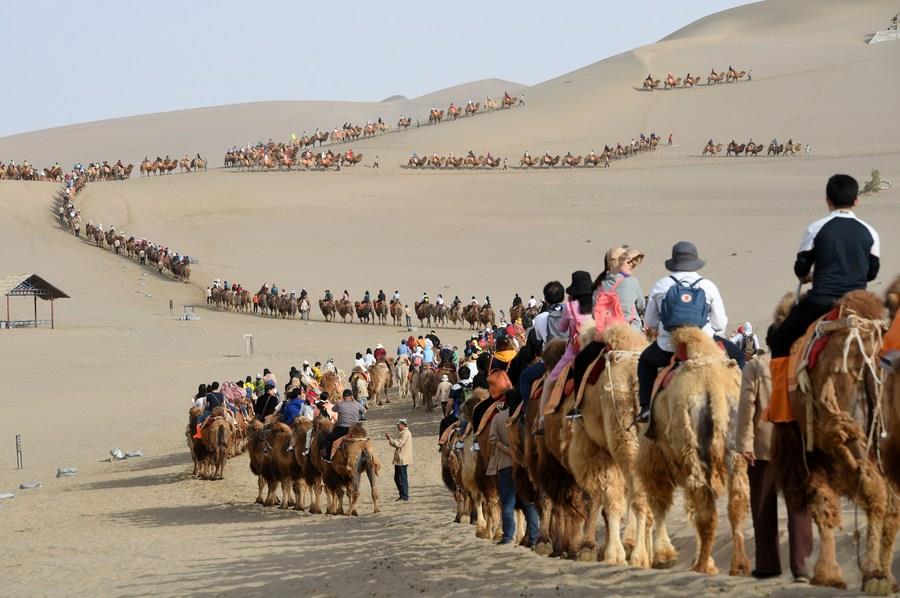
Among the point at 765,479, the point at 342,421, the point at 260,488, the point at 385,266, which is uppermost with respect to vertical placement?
the point at 385,266

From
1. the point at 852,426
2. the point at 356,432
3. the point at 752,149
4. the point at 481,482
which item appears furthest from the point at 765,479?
the point at 752,149

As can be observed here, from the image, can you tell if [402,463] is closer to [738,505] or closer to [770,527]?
[738,505]

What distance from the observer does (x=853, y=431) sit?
795cm

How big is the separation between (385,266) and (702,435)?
53045 millimetres

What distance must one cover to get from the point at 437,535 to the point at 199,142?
134 meters

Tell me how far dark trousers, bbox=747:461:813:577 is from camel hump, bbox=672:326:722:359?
838 millimetres

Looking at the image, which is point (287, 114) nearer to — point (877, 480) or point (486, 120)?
point (486, 120)

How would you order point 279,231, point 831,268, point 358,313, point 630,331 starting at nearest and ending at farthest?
1. point 831,268
2. point 630,331
3. point 358,313
4. point 279,231

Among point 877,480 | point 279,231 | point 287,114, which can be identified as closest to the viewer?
point 877,480

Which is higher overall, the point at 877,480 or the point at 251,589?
the point at 877,480

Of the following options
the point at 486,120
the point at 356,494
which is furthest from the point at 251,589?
the point at 486,120

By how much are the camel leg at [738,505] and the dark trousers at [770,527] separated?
93 mm

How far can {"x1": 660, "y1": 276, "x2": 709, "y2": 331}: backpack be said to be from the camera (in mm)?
9844

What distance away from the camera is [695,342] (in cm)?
953
